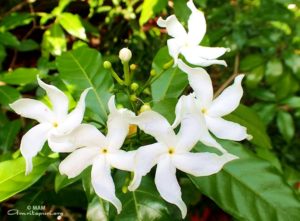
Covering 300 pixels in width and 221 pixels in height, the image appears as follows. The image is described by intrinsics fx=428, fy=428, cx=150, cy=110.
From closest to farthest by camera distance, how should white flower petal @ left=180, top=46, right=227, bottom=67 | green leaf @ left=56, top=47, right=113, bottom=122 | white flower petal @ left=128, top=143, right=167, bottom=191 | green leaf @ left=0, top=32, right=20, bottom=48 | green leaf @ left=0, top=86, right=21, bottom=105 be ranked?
1. white flower petal @ left=128, top=143, right=167, bottom=191
2. white flower petal @ left=180, top=46, right=227, bottom=67
3. green leaf @ left=56, top=47, right=113, bottom=122
4. green leaf @ left=0, top=86, right=21, bottom=105
5. green leaf @ left=0, top=32, right=20, bottom=48

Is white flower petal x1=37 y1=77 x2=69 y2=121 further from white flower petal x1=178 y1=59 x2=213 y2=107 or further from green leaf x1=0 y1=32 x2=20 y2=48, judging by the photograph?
green leaf x1=0 y1=32 x2=20 y2=48

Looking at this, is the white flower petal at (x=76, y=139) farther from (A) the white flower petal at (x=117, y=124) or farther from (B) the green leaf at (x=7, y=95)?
(B) the green leaf at (x=7, y=95)

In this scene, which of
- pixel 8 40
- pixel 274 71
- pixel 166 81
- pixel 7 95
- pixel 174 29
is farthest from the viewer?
pixel 274 71

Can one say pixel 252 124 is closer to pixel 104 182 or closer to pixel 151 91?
pixel 151 91

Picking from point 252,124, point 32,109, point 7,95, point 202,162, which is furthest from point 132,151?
point 7,95

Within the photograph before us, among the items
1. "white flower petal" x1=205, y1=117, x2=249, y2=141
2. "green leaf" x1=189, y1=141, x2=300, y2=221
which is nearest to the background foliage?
"green leaf" x1=189, y1=141, x2=300, y2=221

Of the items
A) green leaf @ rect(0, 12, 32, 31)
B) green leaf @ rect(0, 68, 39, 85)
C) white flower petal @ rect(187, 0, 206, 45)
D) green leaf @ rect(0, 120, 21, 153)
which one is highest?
white flower petal @ rect(187, 0, 206, 45)
